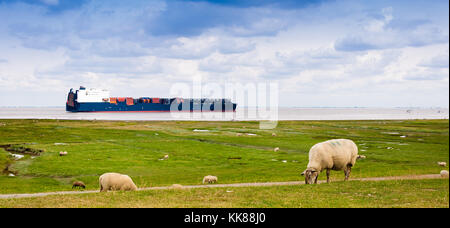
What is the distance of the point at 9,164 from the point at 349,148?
31.8 meters

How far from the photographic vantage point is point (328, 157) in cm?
2081

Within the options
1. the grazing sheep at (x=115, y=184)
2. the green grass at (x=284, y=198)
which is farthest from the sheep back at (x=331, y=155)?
the grazing sheep at (x=115, y=184)

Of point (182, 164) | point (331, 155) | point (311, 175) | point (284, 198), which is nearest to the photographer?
point (284, 198)

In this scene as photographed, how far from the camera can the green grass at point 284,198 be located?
1425 centimetres

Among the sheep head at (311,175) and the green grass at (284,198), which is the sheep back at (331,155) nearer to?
the sheep head at (311,175)

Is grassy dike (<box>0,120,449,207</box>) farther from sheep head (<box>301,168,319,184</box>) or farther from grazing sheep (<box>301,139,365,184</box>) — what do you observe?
sheep head (<box>301,168,319,184</box>)

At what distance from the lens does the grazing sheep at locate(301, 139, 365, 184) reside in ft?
67.9

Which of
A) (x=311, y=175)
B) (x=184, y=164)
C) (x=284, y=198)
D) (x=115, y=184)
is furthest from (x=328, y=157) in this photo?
(x=184, y=164)

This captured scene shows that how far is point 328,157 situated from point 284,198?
19.8ft

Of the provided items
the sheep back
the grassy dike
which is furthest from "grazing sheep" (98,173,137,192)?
the sheep back

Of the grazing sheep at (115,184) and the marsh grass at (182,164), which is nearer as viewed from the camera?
the grazing sheep at (115,184)

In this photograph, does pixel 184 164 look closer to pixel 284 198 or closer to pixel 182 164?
pixel 182 164

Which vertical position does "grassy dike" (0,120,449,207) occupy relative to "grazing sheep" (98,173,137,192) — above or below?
below
